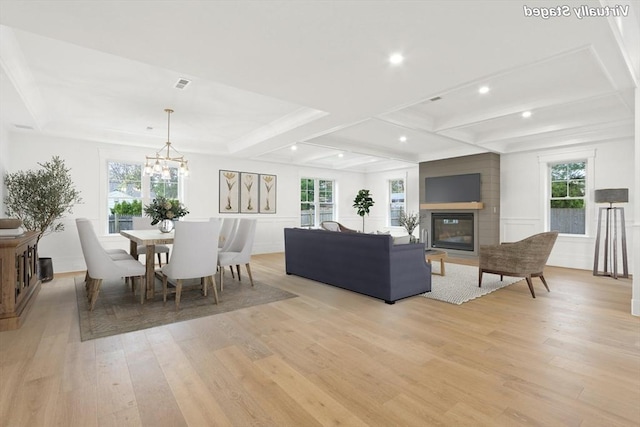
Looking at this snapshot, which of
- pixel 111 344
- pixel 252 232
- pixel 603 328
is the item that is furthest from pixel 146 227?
pixel 603 328

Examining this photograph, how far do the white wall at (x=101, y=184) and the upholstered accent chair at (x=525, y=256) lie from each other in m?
5.60

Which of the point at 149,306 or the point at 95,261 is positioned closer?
the point at 95,261

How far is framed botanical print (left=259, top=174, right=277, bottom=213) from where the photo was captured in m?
8.23

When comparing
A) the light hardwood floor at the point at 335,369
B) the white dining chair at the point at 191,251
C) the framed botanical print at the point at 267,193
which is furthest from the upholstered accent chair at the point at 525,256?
the framed botanical print at the point at 267,193

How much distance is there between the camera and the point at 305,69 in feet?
9.90

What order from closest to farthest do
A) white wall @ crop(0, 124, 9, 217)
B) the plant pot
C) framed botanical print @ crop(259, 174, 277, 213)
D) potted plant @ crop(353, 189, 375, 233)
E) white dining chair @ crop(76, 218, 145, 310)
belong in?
1. white dining chair @ crop(76, 218, 145, 310)
2. white wall @ crop(0, 124, 9, 217)
3. the plant pot
4. framed botanical print @ crop(259, 174, 277, 213)
5. potted plant @ crop(353, 189, 375, 233)

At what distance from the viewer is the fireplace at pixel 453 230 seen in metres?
7.48

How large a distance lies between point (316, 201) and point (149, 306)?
6478mm

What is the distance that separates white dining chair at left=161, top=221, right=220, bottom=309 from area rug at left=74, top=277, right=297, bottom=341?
0.65 ft

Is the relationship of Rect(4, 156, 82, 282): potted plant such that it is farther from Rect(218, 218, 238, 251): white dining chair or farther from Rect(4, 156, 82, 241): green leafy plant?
Rect(218, 218, 238, 251): white dining chair

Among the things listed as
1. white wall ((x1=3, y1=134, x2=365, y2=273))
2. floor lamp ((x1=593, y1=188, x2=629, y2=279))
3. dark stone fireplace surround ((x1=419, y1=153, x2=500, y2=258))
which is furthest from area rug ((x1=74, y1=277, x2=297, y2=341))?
floor lamp ((x1=593, y1=188, x2=629, y2=279))

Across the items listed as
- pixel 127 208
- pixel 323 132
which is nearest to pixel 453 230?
pixel 323 132

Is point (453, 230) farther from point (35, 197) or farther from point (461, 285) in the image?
point (35, 197)

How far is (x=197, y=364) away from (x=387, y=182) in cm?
865
